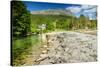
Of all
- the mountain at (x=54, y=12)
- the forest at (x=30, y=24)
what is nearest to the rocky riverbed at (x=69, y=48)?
the forest at (x=30, y=24)

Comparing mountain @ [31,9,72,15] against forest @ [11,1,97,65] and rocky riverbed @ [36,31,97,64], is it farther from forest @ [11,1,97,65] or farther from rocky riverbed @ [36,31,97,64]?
Answer: rocky riverbed @ [36,31,97,64]

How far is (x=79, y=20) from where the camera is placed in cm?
259

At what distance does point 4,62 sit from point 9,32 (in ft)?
1.20

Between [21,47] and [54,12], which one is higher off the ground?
[54,12]

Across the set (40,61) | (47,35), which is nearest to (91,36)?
(47,35)

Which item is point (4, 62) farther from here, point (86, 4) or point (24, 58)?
point (86, 4)

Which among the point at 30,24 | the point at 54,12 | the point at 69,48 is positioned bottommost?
the point at 69,48

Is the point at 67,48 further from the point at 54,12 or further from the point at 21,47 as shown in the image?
the point at 21,47

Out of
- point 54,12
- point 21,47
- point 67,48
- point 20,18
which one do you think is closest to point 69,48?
point 67,48

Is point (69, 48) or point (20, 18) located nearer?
point (20, 18)

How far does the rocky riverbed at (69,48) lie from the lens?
2443mm

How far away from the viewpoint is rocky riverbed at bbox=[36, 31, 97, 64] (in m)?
2.44

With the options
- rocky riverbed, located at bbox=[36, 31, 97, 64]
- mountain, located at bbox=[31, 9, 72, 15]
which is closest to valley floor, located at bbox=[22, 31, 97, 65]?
rocky riverbed, located at bbox=[36, 31, 97, 64]

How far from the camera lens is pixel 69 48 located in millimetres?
2527
